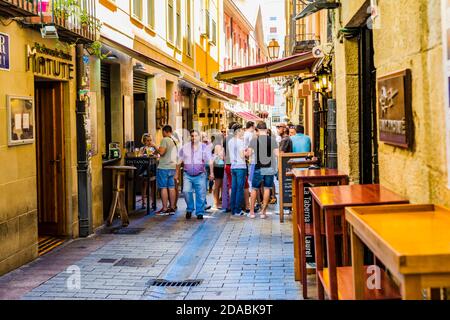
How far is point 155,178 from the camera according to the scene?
46.1 feet

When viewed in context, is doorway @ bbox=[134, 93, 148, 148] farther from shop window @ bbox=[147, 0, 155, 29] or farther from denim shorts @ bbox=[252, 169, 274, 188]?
denim shorts @ bbox=[252, 169, 274, 188]

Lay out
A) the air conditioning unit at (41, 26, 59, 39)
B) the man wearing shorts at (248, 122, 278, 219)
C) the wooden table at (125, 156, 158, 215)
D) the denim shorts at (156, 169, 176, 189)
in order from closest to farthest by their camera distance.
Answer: the air conditioning unit at (41, 26, 59, 39)
the man wearing shorts at (248, 122, 278, 219)
the denim shorts at (156, 169, 176, 189)
the wooden table at (125, 156, 158, 215)

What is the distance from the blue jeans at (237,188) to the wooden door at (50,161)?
3938 millimetres

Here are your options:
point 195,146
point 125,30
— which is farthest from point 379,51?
point 125,30

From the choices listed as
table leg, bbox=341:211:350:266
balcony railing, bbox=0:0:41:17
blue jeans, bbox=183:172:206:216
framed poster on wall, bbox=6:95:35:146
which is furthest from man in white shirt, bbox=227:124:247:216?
table leg, bbox=341:211:350:266

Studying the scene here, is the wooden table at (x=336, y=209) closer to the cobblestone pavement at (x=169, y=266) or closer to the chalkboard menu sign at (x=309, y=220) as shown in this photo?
the cobblestone pavement at (x=169, y=266)

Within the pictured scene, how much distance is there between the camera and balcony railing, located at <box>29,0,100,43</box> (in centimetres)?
844

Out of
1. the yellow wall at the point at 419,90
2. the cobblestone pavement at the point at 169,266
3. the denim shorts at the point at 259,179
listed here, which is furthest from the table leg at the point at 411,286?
the denim shorts at the point at 259,179

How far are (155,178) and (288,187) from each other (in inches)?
132

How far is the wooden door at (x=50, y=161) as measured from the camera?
9.95m

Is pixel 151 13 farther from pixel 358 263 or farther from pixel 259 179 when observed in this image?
pixel 358 263
